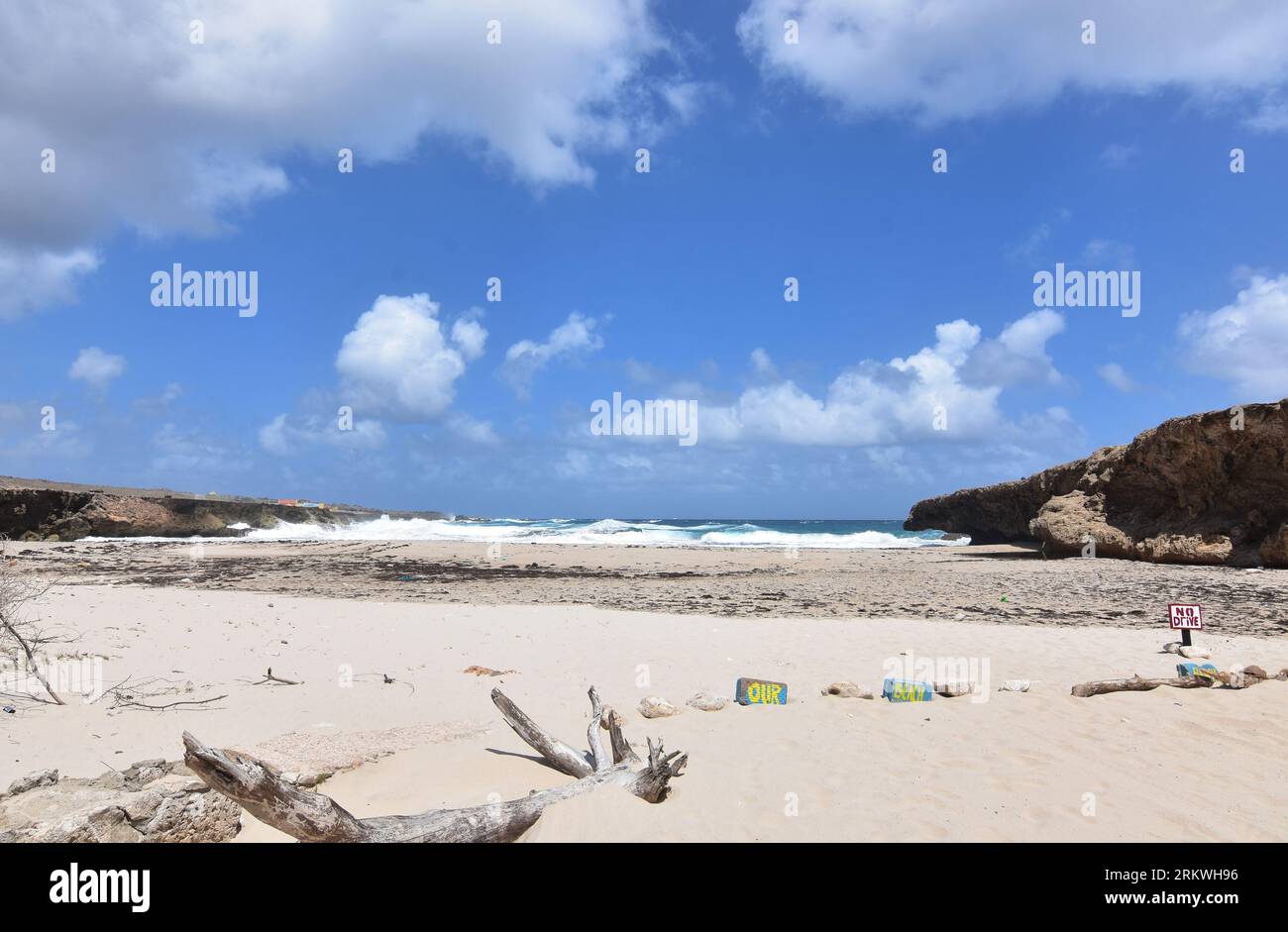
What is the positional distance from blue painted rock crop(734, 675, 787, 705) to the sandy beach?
0.18 meters

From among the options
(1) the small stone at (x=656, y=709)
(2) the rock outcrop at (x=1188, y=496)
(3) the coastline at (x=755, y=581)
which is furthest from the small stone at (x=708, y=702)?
(2) the rock outcrop at (x=1188, y=496)

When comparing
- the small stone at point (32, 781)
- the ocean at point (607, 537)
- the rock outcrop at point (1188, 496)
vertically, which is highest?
the rock outcrop at point (1188, 496)

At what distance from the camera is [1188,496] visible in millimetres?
21125

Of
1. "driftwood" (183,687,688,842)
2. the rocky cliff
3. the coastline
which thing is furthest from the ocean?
"driftwood" (183,687,688,842)

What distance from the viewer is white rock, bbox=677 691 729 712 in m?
6.51

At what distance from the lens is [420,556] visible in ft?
92.6

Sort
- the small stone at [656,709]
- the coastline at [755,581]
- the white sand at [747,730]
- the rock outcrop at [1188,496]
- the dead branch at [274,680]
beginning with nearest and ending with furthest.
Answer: the white sand at [747,730] → the small stone at [656,709] → the dead branch at [274,680] → the coastline at [755,581] → the rock outcrop at [1188,496]

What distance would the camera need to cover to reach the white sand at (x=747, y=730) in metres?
4.02

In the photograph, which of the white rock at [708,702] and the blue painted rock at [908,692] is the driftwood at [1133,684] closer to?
the blue painted rock at [908,692]

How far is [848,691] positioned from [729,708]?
1320 mm

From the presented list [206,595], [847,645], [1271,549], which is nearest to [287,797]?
[847,645]

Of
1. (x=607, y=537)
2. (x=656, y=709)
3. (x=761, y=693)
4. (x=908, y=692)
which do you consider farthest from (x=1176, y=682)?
(x=607, y=537)
